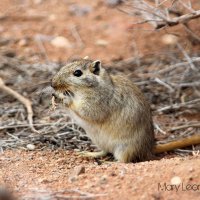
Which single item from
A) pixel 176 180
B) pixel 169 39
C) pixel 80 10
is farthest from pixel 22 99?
pixel 80 10

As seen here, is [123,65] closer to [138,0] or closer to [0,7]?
[138,0]

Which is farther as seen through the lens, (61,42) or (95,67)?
(61,42)

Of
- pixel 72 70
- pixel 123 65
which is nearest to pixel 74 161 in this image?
pixel 72 70

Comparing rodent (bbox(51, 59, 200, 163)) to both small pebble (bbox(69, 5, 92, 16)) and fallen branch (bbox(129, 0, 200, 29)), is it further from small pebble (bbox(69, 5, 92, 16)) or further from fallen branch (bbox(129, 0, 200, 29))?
small pebble (bbox(69, 5, 92, 16))

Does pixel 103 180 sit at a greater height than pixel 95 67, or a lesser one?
lesser

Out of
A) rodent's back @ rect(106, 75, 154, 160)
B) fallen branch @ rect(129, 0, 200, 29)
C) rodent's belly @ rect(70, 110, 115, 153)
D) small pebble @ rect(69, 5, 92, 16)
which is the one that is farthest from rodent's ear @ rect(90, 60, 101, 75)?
small pebble @ rect(69, 5, 92, 16)

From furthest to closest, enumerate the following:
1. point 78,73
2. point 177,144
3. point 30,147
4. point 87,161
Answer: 1. point 177,144
2. point 30,147
3. point 87,161
4. point 78,73

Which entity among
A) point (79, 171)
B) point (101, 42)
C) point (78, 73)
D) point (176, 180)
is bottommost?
point (101, 42)

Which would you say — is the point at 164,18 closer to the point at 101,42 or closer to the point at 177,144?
the point at 177,144
